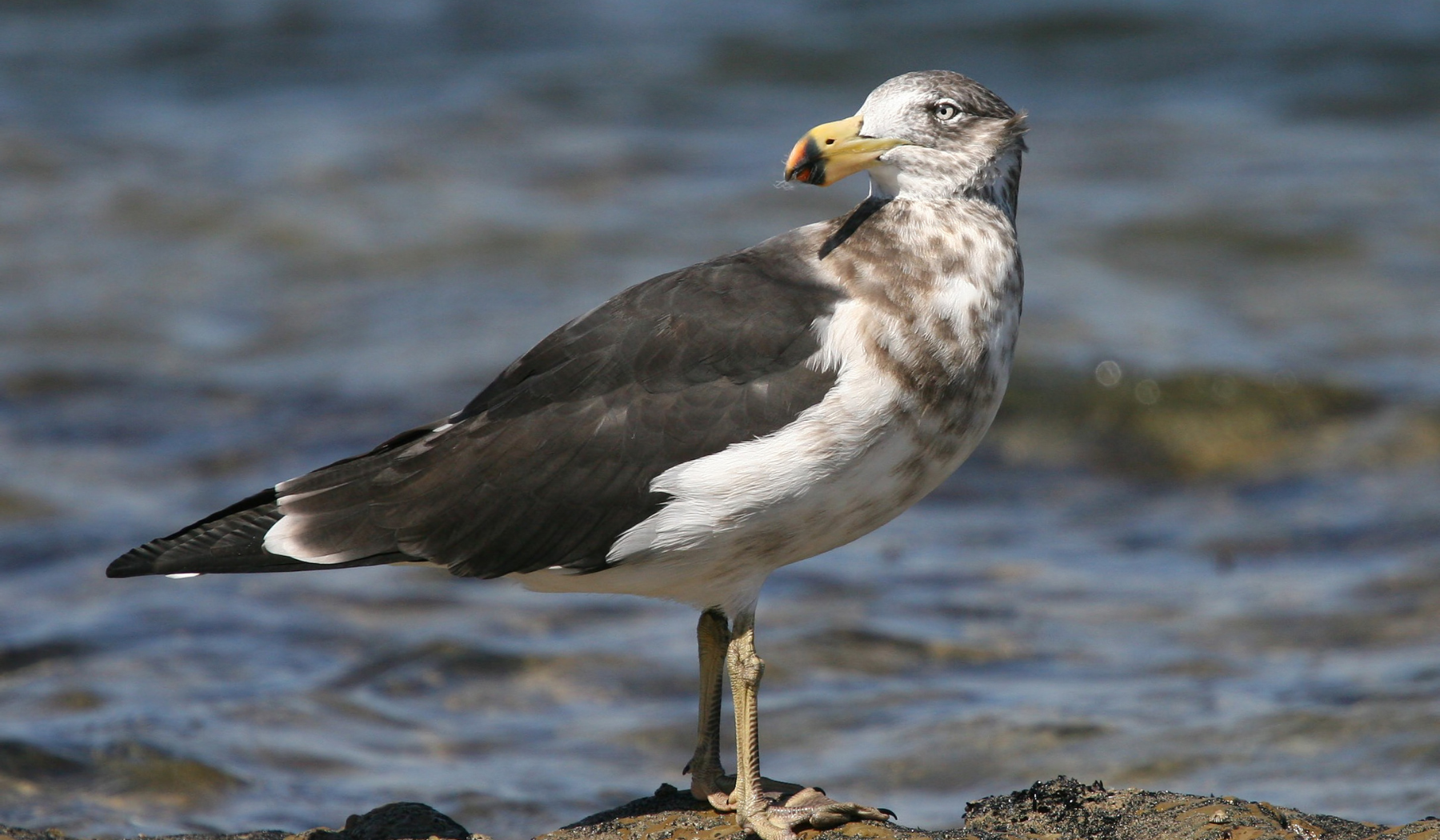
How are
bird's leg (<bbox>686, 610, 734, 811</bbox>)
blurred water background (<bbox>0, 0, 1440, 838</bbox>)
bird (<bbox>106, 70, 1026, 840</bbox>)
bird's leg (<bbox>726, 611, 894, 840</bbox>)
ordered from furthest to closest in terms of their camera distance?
blurred water background (<bbox>0, 0, 1440, 838</bbox>) → bird's leg (<bbox>686, 610, 734, 811</bbox>) → bird's leg (<bbox>726, 611, 894, 840</bbox>) → bird (<bbox>106, 70, 1026, 840</bbox>)

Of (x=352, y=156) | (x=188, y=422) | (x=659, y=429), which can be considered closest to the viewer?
(x=659, y=429)

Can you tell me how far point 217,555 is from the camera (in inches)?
199

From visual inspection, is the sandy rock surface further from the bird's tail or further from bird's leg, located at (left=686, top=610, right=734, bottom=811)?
the bird's tail

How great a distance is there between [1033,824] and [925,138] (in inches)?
84.2

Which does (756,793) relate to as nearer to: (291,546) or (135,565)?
(291,546)

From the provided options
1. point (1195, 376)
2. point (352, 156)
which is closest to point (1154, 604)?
point (1195, 376)

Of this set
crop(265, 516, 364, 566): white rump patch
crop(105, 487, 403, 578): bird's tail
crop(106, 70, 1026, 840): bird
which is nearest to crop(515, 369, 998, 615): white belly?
crop(106, 70, 1026, 840): bird

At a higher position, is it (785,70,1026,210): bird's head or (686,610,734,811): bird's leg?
(785,70,1026,210): bird's head

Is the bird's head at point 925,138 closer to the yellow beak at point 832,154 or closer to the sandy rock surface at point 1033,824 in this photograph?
the yellow beak at point 832,154

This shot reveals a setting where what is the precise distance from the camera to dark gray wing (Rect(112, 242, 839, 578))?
4.91 metres

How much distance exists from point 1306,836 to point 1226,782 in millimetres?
1835

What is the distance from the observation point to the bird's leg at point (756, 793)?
16.1ft

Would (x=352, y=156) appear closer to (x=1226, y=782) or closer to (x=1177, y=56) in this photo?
(x=1177, y=56)

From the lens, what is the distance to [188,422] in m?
10.6
